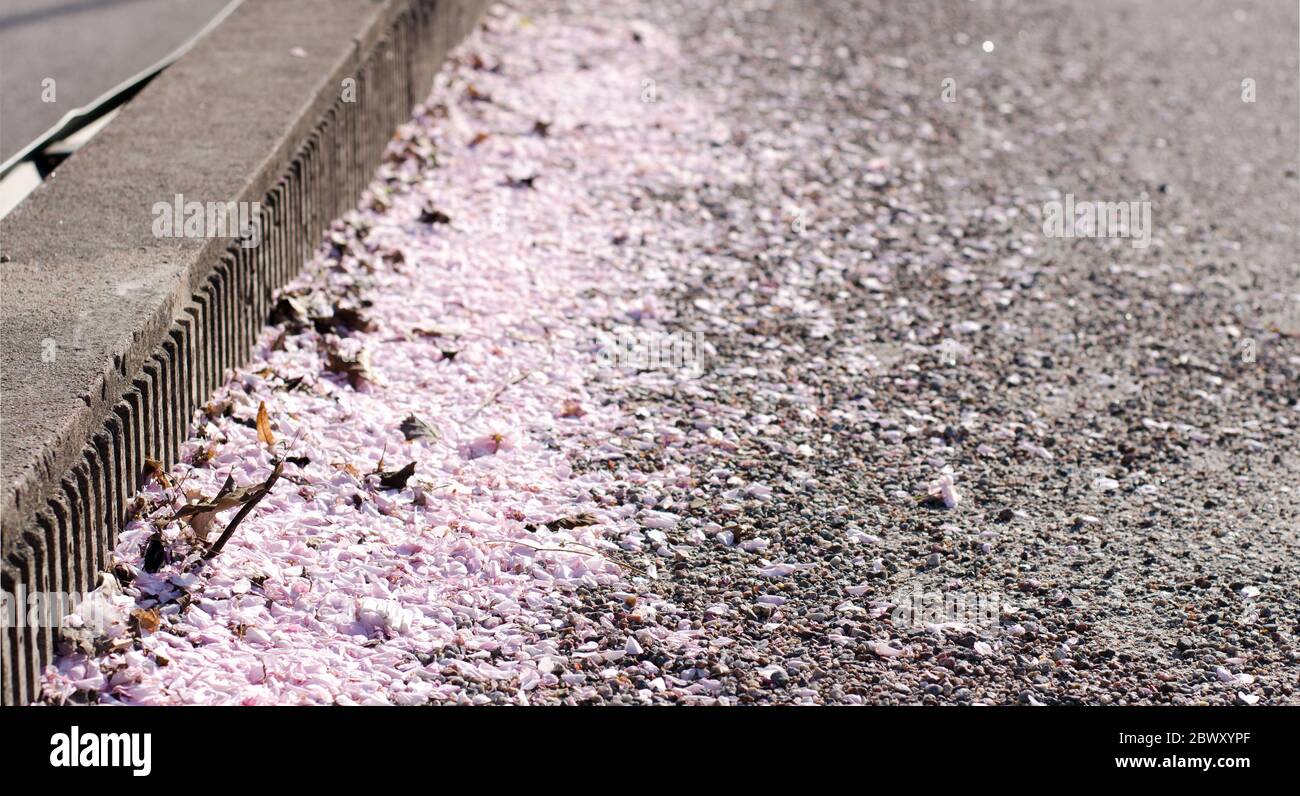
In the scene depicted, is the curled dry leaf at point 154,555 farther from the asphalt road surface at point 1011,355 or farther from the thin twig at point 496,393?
the asphalt road surface at point 1011,355

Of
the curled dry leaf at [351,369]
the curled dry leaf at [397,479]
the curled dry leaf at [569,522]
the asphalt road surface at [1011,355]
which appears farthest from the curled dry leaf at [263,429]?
the asphalt road surface at [1011,355]

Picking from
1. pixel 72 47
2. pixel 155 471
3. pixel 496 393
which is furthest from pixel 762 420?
pixel 72 47

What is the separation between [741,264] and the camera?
242 inches

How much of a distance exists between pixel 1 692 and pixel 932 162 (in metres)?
5.48

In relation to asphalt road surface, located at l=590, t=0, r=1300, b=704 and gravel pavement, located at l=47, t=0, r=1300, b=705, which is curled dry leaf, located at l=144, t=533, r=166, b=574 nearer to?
gravel pavement, located at l=47, t=0, r=1300, b=705

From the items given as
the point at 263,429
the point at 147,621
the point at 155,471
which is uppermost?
the point at 263,429

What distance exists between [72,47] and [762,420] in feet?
15.7

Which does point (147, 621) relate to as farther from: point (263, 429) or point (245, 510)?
point (263, 429)

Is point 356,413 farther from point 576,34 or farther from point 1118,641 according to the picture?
point 576,34

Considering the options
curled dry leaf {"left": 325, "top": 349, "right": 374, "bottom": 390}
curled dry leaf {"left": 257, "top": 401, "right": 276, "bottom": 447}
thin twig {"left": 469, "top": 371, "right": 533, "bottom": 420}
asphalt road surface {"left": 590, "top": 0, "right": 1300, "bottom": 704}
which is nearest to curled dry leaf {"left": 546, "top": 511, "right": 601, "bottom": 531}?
asphalt road surface {"left": 590, "top": 0, "right": 1300, "bottom": 704}

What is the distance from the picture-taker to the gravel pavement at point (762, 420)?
3.68 meters

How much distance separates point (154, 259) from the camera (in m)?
4.31

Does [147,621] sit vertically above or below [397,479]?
below

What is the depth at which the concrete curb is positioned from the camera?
11.2ft
